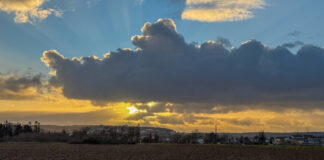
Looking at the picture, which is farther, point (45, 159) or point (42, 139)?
point (42, 139)

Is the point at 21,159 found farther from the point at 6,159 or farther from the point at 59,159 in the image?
the point at 59,159

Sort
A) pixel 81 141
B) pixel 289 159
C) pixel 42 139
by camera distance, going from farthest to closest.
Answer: pixel 42 139 < pixel 81 141 < pixel 289 159

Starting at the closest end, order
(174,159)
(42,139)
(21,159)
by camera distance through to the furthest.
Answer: (21,159)
(174,159)
(42,139)

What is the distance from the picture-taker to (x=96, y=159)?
53781 mm

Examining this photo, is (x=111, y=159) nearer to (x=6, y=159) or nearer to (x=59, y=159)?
(x=59, y=159)

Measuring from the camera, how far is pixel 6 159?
51.8 meters

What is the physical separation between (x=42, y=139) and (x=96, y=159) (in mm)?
120530

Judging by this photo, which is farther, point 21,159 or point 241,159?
point 241,159

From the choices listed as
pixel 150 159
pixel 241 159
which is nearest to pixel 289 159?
pixel 241 159

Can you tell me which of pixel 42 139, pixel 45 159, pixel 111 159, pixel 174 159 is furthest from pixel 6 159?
pixel 42 139

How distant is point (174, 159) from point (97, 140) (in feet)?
282

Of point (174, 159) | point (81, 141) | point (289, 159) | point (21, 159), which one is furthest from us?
point (81, 141)

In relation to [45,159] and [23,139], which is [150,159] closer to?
[45,159]

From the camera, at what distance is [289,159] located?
5975 cm
